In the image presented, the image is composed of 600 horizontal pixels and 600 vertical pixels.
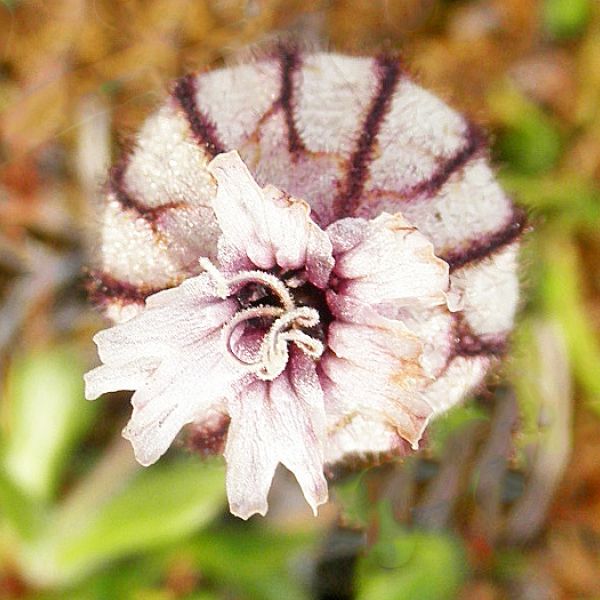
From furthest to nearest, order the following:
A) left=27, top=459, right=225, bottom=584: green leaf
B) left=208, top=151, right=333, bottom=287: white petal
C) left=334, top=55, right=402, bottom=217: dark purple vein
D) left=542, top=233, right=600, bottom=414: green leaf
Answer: left=542, top=233, right=600, bottom=414: green leaf
left=27, top=459, right=225, bottom=584: green leaf
left=334, top=55, right=402, bottom=217: dark purple vein
left=208, top=151, right=333, bottom=287: white petal

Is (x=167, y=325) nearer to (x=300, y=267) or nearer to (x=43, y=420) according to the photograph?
(x=300, y=267)

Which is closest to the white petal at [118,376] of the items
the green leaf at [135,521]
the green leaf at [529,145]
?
the green leaf at [135,521]

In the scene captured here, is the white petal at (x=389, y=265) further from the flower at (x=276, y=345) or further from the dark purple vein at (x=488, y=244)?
the dark purple vein at (x=488, y=244)

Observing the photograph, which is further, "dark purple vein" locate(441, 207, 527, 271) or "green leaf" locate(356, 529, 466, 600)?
"green leaf" locate(356, 529, 466, 600)

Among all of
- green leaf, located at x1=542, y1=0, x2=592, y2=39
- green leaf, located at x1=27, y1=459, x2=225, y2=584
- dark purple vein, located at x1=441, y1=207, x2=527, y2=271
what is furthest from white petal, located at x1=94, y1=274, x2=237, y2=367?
green leaf, located at x1=542, y1=0, x2=592, y2=39

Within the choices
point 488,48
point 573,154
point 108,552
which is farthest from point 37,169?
point 573,154

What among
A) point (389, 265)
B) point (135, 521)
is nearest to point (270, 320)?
point (389, 265)

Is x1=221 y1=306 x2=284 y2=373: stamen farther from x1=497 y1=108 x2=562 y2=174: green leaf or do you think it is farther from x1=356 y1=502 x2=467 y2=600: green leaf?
x1=497 y1=108 x2=562 y2=174: green leaf
